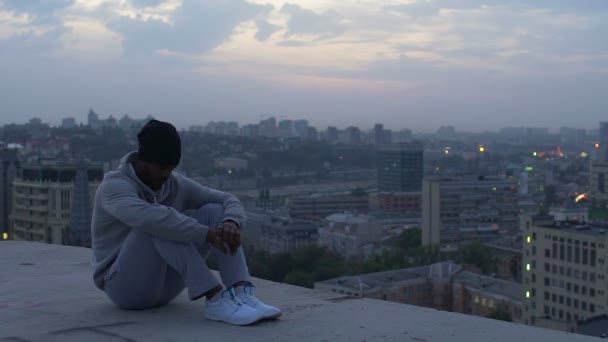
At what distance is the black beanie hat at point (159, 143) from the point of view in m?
1.70

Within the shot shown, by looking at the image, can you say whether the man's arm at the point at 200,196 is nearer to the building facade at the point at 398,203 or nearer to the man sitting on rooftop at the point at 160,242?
the man sitting on rooftop at the point at 160,242

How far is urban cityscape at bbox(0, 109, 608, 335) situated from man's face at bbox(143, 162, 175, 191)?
0.75 metres

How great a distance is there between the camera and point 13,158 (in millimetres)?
17500

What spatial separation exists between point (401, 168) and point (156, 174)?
3974cm

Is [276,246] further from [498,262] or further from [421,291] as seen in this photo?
[421,291]

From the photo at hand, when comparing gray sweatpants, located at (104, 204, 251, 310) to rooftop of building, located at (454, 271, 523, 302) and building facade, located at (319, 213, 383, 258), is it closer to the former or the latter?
rooftop of building, located at (454, 271, 523, 302)

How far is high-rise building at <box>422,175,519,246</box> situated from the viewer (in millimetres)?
26891

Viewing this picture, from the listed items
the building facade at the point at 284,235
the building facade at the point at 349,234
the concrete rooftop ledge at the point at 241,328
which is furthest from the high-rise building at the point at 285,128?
the concrete rooftop ledge at the point at 241,328

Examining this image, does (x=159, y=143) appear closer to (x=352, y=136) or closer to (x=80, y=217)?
(x=80, y=217)

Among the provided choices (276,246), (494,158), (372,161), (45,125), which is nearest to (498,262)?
(276,246)

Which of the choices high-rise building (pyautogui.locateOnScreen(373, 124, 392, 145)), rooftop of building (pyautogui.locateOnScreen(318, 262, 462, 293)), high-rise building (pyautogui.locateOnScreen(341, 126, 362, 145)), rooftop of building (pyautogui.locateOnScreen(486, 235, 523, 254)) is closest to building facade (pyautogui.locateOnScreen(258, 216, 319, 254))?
rooftop of building (pyautogui.locateOnScreen(486, 235, 523, 254))

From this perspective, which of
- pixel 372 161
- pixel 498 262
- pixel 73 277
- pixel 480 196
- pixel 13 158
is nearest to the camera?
pixel 73 277

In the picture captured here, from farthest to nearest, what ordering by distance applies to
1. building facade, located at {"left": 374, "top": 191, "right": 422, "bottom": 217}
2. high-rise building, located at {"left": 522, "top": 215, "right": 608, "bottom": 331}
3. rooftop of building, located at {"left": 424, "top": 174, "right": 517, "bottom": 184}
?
building facade, located at {"left": 374, "top": 191, "right": 422, "bottom": 217}, rooftop of building, located at {"left": 424, "top": 174, "right": 517, "bottom": 184}, high-rise building, located at {"left": 522, "top": 215, "right": 608, "bottom": 331}

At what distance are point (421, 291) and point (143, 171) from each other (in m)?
13.6
